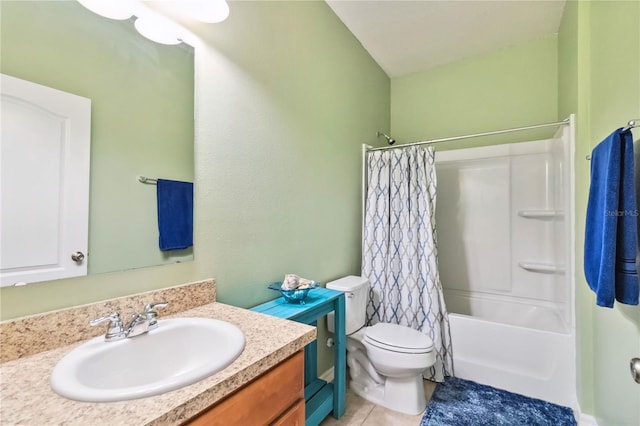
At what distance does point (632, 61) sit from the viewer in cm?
109

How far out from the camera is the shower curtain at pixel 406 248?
2.12 metres

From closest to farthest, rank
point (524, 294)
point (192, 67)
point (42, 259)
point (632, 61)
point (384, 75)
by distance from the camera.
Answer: point (42, 259) < point (632, 61) < point (192, 67) < point (524, 294) < point (384, 75)

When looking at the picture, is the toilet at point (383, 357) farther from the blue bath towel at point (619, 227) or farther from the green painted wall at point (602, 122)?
the blue bath towel at point (619, 227)

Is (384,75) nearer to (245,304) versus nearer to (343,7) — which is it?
(343,7)

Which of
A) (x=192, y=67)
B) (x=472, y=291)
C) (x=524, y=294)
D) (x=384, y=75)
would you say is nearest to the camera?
(x=192, y=67)

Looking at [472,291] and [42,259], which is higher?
[42,259]

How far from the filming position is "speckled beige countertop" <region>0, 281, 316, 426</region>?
0.53 meters

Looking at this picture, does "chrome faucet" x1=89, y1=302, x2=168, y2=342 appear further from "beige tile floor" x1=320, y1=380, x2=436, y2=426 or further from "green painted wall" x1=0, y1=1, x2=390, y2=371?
"beige tile floor" x1=320, y1=380, x2=436, y2=426

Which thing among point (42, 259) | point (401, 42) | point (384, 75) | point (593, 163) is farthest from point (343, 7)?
point (42, 259)

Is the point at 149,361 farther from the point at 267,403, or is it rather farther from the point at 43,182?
the point at 43,182

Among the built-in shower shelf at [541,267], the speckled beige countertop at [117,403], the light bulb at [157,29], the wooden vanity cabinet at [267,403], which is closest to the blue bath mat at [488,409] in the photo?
the built-in shower shelf at [541,267]

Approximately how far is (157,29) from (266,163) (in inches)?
28.0

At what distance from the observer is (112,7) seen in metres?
0.96

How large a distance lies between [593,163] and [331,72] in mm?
1632
